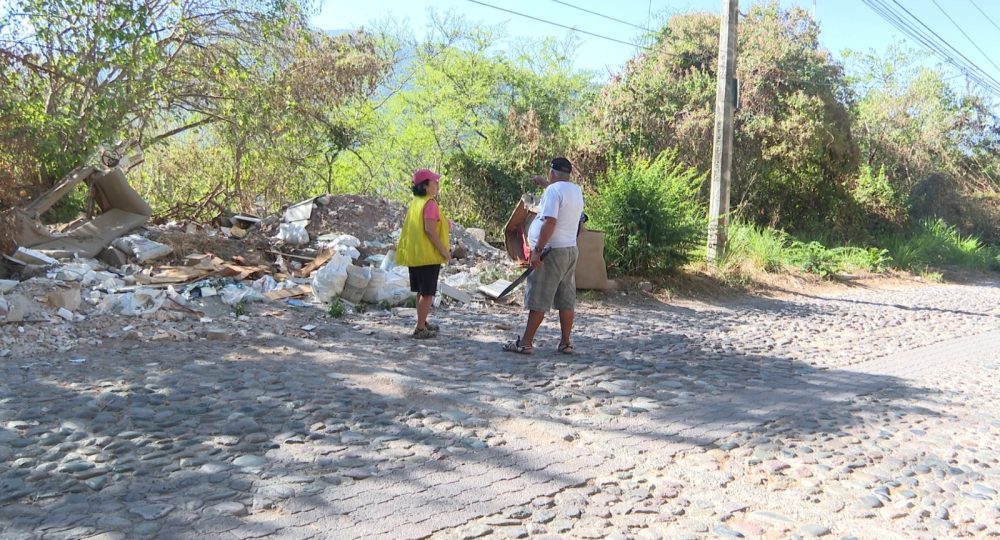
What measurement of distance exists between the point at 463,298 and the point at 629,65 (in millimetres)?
12216

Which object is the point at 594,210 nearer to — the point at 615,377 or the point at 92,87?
the point at 615,377

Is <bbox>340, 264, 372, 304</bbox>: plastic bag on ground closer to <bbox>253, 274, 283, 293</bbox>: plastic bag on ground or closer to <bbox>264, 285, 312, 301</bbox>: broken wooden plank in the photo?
<bbox>264, 285, 312, 301</bbox>: broken wooden plank

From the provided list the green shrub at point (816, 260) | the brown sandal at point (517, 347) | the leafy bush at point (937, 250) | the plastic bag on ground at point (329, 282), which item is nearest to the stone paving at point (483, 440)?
the brown sandal at point (517, 347)

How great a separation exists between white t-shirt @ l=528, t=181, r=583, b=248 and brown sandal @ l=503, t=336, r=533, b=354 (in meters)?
0.99

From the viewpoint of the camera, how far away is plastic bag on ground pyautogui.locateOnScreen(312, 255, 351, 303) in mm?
8977

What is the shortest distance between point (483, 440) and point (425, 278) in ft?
9.59

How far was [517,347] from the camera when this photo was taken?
7195 millimetres

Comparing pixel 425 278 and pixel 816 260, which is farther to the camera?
pixel 816 260

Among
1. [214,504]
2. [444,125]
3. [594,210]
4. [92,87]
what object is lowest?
[214,504]

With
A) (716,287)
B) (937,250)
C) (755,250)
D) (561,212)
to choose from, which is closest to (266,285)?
(561,212)

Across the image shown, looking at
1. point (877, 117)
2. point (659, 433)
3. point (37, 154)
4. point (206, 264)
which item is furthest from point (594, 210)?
point (877, 117)

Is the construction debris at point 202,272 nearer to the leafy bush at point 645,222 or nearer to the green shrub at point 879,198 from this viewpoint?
the leafy bush at point 645,222

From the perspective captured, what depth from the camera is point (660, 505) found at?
386 cm

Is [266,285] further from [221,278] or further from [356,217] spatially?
[356,217]
